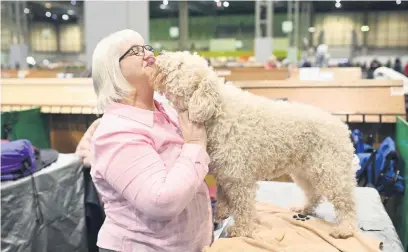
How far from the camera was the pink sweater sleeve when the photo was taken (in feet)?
4.36

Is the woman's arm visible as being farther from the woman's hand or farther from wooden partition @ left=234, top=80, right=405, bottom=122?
the woman's hand

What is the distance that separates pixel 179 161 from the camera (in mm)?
1412

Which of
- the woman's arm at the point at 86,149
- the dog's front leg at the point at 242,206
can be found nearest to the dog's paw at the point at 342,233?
the dog's front leg at the point at 242,206

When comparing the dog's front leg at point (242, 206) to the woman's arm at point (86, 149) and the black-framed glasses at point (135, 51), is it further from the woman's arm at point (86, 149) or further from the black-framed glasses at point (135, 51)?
the woman's arm at point (86, 149)

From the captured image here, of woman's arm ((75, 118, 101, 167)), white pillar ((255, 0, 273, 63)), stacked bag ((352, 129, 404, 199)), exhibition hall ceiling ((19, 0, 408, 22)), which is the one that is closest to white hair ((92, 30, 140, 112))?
woman's arm ((75, 118, 101, 167))

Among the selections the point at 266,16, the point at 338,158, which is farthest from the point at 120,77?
the point at 266,16

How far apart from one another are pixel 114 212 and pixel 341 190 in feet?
2.97

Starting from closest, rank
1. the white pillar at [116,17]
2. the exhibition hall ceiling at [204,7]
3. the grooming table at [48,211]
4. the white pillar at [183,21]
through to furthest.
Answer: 1. the grooming table at [48,211]
2. the white pillar at [116,17]
3. the exhibition hall ceiling at [204,7]
4. the white pillar at [183,21]

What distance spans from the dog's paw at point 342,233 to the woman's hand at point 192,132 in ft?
2.39

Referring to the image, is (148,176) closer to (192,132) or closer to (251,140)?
(192,132)

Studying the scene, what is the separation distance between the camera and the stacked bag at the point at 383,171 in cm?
304

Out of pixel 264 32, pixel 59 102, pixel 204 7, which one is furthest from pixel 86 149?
pixel 204 7

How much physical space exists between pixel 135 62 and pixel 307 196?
1085mm

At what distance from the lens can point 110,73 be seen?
1516mm
